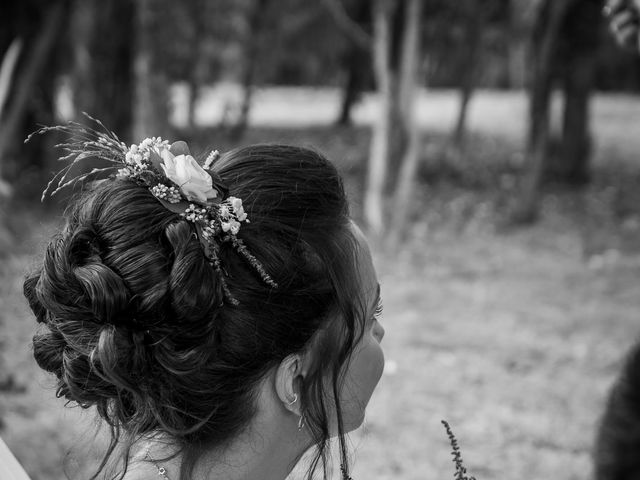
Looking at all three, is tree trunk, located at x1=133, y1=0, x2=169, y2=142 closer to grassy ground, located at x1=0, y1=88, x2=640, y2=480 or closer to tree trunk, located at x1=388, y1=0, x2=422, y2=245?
grassy ground, located at x1=0, y1=88, x2=640, y2=480

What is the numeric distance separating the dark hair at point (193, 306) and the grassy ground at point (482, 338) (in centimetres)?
30

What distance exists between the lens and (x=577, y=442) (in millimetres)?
4750

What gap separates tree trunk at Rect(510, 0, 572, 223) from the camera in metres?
9.23

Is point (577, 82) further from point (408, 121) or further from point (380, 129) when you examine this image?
point (380, 129)

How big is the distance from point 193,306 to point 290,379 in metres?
0.26

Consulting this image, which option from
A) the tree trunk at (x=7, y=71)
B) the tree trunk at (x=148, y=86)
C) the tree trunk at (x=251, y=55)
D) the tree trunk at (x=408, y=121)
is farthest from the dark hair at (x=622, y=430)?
the tree trunk at (x=251, y=55)

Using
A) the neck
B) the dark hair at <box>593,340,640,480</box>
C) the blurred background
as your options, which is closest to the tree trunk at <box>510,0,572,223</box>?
the blurred background

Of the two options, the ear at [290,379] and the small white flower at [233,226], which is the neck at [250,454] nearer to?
the ear at [290,379]

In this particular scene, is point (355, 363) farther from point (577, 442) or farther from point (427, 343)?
point (427, 343)

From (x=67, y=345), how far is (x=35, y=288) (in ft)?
0.42

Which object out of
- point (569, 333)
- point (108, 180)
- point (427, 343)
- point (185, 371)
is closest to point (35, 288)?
point (108, 180)

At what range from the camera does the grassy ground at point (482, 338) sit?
4500 mm

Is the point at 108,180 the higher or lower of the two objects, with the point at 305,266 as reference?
higher

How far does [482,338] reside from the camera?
251 inches
